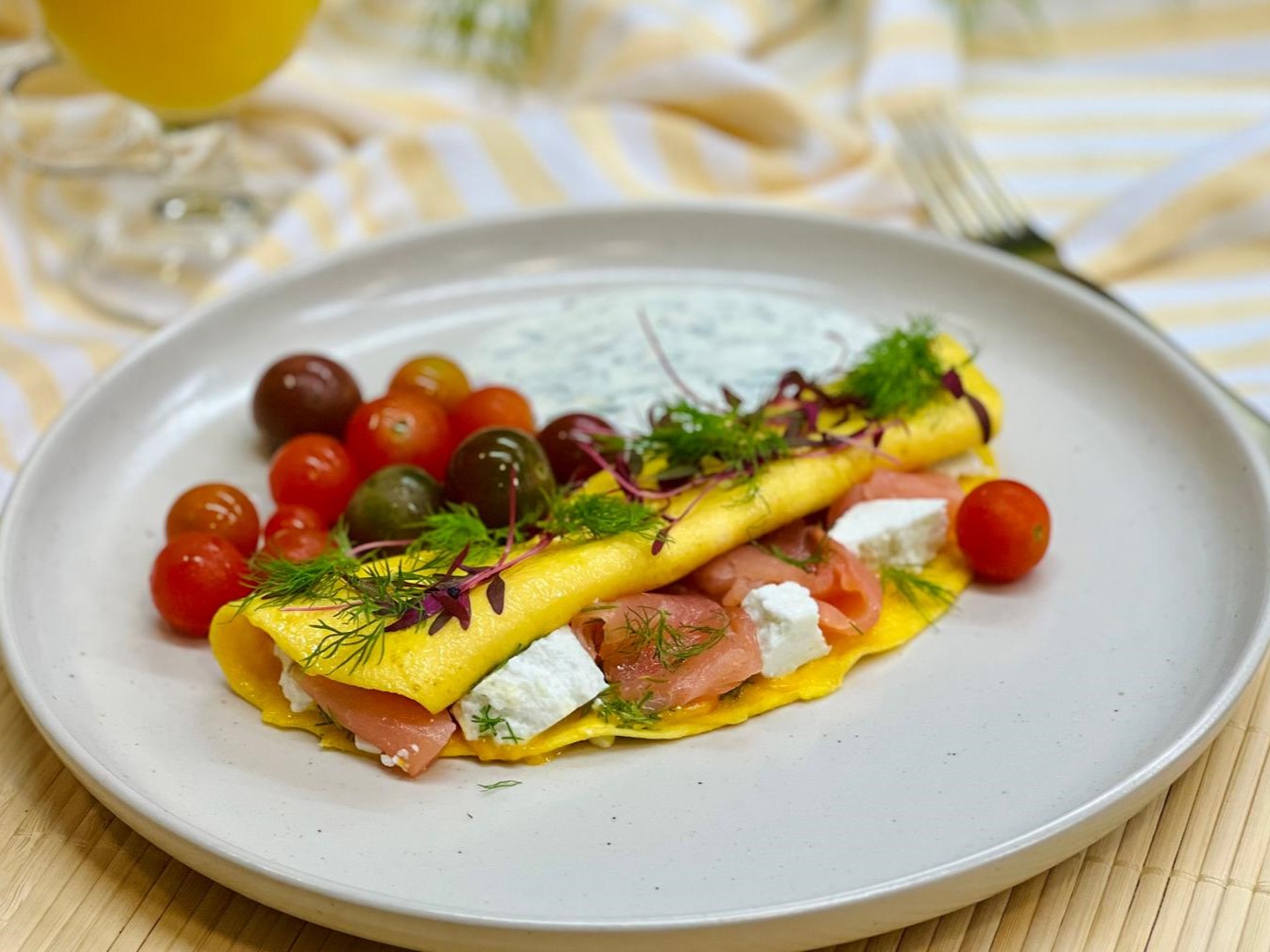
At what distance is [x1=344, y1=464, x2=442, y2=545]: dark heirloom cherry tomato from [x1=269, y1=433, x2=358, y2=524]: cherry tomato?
208 millimetres

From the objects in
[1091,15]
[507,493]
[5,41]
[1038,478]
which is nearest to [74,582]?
[507,493]

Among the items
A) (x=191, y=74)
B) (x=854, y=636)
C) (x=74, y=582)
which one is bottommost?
(x=74, y=582)

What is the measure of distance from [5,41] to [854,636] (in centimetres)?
444

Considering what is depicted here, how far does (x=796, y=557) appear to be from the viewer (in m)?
3.41

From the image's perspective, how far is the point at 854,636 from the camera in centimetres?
323

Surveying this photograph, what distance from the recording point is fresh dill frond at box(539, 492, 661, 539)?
10.6 feet

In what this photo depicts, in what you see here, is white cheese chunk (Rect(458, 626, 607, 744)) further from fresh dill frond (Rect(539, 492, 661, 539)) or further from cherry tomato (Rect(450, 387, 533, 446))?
cherry tomato (Rect(450, 387, 533, 446))

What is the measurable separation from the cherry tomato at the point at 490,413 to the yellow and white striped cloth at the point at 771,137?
4.17ft

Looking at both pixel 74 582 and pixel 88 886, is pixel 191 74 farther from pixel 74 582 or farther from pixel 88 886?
pixel 88 886

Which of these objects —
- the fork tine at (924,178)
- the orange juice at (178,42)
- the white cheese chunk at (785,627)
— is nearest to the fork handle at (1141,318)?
the fork tine at (924,178)

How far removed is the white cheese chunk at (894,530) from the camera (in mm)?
3389

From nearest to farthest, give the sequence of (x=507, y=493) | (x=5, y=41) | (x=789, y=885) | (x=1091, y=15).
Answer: (x=789, y=885), (x=507, y=493), (x=5, y=41), (x=1091, y=15)

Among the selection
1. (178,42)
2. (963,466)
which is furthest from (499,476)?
(178,42)

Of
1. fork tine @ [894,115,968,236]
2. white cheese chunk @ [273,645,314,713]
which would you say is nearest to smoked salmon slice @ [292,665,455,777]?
white cheese chunk @ [273,645,314,713]
